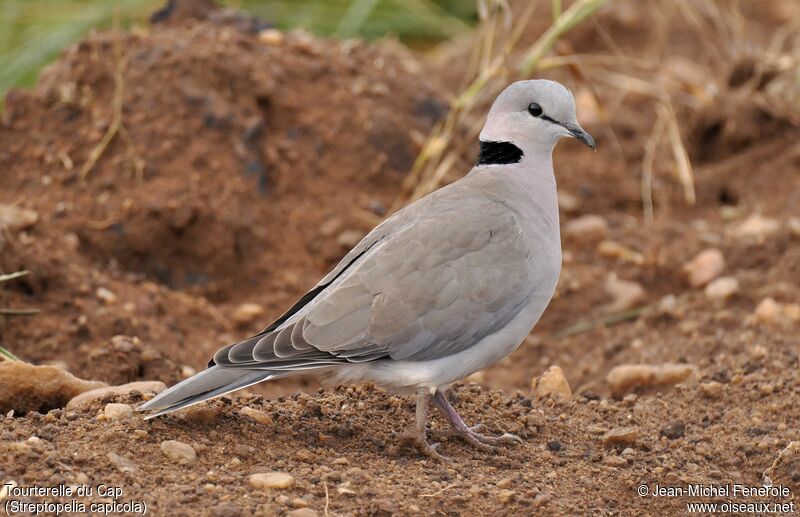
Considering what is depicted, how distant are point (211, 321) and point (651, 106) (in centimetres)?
464

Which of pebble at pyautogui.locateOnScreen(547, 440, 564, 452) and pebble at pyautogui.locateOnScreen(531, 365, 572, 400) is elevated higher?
pebble at pyautogui.locateOnScreen(531, 365, 572, 400)

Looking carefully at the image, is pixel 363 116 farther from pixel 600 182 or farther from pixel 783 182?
pixel 783 182

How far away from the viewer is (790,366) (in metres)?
5.24

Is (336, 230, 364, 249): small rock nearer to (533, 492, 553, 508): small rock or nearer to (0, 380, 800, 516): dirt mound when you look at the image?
(0, 380, 800, 516): dirt mound

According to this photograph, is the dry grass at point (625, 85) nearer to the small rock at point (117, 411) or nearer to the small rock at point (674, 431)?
the small rock at point (674, 431)

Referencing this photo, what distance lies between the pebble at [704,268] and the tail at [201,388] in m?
3.57

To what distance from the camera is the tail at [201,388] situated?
3801mm

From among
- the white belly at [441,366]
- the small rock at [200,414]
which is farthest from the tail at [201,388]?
the white belly at [441,366]

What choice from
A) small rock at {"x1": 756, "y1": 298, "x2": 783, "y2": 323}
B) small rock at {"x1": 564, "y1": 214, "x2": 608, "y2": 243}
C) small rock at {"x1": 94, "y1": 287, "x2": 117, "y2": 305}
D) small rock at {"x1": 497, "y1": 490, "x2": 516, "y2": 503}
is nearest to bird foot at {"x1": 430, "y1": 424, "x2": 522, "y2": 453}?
small rock at {"x1": 497, "y1": 490, "x2": 516, "y2": 503}

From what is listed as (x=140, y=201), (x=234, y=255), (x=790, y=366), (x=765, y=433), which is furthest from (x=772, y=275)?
(x=140, y=201)

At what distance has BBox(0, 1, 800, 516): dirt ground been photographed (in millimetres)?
3875

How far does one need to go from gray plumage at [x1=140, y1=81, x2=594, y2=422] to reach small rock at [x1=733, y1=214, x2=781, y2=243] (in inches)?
116

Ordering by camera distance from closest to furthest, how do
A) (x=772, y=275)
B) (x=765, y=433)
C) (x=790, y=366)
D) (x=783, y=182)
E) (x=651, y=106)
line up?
1. (x=765, y=433)
2. (x=790, y=366)
3. (x=772, y=275)
4. (x=783, y=182)
5. (x=651, y=106)

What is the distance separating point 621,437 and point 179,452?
1.66 meters
